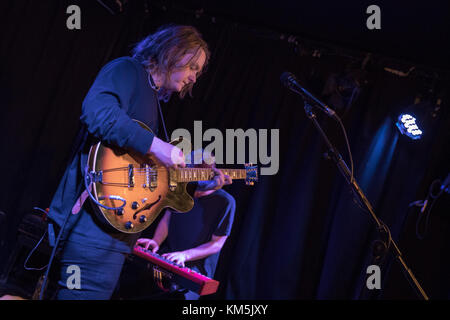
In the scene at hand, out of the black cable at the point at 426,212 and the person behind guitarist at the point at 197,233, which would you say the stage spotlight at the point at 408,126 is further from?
the person behind guitarist at the point at 197,233

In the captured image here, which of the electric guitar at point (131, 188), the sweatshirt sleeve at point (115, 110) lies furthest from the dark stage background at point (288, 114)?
the sweatshirt sleeve at point (115, 110)

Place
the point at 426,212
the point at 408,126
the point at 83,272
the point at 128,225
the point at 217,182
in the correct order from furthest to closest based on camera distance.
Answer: the point at 426,212
the point at 408,126
the point at 217,182
the point at 128,225
the point at 83,272

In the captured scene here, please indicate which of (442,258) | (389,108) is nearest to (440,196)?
(442,258)

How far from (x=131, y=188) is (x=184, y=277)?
78 cm

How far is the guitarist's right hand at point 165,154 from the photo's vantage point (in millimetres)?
1873

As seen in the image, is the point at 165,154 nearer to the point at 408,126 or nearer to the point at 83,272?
the point at 83,272

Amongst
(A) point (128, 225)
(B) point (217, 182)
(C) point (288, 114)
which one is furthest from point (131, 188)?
(C) point (288, 114)

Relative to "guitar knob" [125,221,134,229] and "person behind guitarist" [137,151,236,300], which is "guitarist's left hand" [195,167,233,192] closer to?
"person behind guitarist" [137,151,236,300]

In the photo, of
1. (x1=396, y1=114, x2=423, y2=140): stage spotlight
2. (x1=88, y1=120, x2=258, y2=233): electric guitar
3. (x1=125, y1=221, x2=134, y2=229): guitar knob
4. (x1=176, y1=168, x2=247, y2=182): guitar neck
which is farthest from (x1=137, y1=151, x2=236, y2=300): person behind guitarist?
(x1=396, y1=114, x2=423, y2=140): stage spotlight

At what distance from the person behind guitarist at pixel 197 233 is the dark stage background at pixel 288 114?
26cm

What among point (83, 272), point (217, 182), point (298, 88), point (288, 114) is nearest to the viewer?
point (83, 272)

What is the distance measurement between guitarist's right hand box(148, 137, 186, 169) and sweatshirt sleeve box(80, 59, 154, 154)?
0.23 feet

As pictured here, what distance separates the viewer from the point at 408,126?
347cm

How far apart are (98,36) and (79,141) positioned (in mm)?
1577
